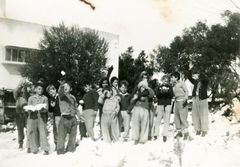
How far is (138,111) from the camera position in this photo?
7930 mm

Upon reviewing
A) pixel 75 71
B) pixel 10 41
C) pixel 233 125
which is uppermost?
pixel 10 41

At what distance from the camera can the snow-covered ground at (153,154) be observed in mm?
5957

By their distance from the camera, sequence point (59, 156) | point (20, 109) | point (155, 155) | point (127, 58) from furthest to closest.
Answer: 1. point (127, 58)
2. point (20, 109)
3. point (59, 156)
4. point (155, 155)

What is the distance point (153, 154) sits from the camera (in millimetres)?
6484

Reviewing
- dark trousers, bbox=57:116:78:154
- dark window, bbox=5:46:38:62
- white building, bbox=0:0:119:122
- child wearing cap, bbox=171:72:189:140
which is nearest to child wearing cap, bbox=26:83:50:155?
dark trousers, bbox=57:116:78:154

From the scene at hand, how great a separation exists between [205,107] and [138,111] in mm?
1264

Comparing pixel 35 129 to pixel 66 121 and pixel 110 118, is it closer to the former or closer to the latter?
pixel 66 121

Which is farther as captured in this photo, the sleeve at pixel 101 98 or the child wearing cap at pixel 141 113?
the sleeve at pixel 101 98

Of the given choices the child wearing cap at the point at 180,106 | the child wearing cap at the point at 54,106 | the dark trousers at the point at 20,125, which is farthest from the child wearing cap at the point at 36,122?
the child wearing cap at the point at 180,106

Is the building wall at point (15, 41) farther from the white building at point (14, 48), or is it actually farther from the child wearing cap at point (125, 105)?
the child wearing cap at point (125, 105)

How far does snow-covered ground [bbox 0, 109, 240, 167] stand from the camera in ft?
19.5

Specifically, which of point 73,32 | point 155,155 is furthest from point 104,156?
point 73,32

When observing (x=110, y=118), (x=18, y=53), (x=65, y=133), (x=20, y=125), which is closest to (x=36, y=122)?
(x=65, y=133)

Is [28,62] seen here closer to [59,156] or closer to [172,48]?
[172,48]
